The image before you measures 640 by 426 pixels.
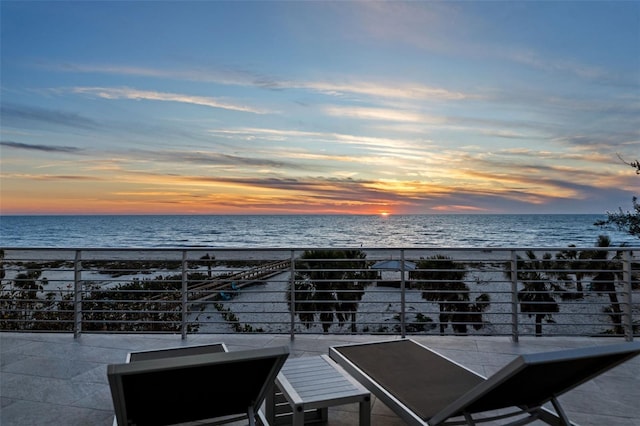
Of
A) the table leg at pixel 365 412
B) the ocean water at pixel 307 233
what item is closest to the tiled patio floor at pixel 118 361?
the table leg at pixel 365 412

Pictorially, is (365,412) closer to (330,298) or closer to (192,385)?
(192,385)

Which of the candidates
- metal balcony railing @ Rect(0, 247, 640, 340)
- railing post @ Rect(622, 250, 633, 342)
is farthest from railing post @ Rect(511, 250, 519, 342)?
railing post @ Rect(622, 250, 633, 342)

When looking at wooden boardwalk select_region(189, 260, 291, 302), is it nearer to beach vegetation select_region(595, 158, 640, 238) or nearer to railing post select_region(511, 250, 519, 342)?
railing post select_region(511, 250, 519, 342)

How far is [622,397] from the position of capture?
359 cm

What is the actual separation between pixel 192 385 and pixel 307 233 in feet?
123

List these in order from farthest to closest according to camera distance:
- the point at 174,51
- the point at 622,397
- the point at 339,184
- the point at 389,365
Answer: the point at 339,184 < the point at 174,51 < the point at 622,397 < the point at 389,365

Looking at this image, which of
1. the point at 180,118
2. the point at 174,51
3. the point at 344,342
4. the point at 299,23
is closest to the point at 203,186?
the point at 180,118

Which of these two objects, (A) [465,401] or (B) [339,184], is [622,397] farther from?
(B) [339,184]

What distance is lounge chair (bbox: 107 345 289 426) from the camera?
1.96 m

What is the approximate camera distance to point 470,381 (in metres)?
2.93

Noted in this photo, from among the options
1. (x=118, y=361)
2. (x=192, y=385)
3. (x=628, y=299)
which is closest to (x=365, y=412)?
(x=192, y=385)

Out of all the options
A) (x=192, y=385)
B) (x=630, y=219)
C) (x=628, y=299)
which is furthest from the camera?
(x=630, y=219)

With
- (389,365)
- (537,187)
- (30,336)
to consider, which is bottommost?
(30,336)

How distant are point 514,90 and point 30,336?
852 centimetres
